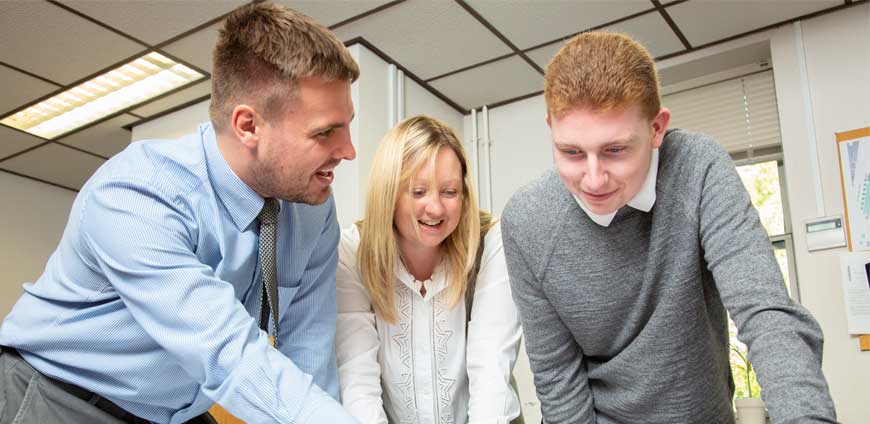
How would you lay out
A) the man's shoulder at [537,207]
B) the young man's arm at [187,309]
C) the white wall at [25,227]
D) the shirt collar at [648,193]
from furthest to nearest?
the white wall at [25,227]
the man's shoulder at [537,207]
the shirt collar at [648,193]
the young man's arm at [187,309]

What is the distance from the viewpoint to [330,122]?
1.29 metres

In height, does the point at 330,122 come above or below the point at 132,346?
above

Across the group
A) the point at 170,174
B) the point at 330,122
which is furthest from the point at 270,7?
the point at 170,174

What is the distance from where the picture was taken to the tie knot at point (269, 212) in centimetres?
135

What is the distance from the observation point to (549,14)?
10.4 feet

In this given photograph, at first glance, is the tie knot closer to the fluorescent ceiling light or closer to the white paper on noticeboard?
the fluorescent ceiling light

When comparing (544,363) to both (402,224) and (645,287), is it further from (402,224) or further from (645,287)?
(402,224)

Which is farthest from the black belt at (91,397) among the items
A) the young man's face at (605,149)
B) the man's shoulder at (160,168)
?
the young man's face at (605,149)

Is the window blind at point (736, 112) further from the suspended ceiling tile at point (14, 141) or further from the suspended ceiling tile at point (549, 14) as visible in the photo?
the suspended ceiling tile at point (14, 141)

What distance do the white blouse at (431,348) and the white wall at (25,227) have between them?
14.1ft

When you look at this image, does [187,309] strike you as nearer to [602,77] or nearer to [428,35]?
[602,77]

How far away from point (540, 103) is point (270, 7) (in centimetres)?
286

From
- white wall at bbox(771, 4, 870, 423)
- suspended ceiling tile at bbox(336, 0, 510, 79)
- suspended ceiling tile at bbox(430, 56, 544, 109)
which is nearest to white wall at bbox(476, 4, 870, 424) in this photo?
white wall at bbox(771, 4, 870, 423)

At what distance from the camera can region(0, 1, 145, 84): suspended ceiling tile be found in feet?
9.95
